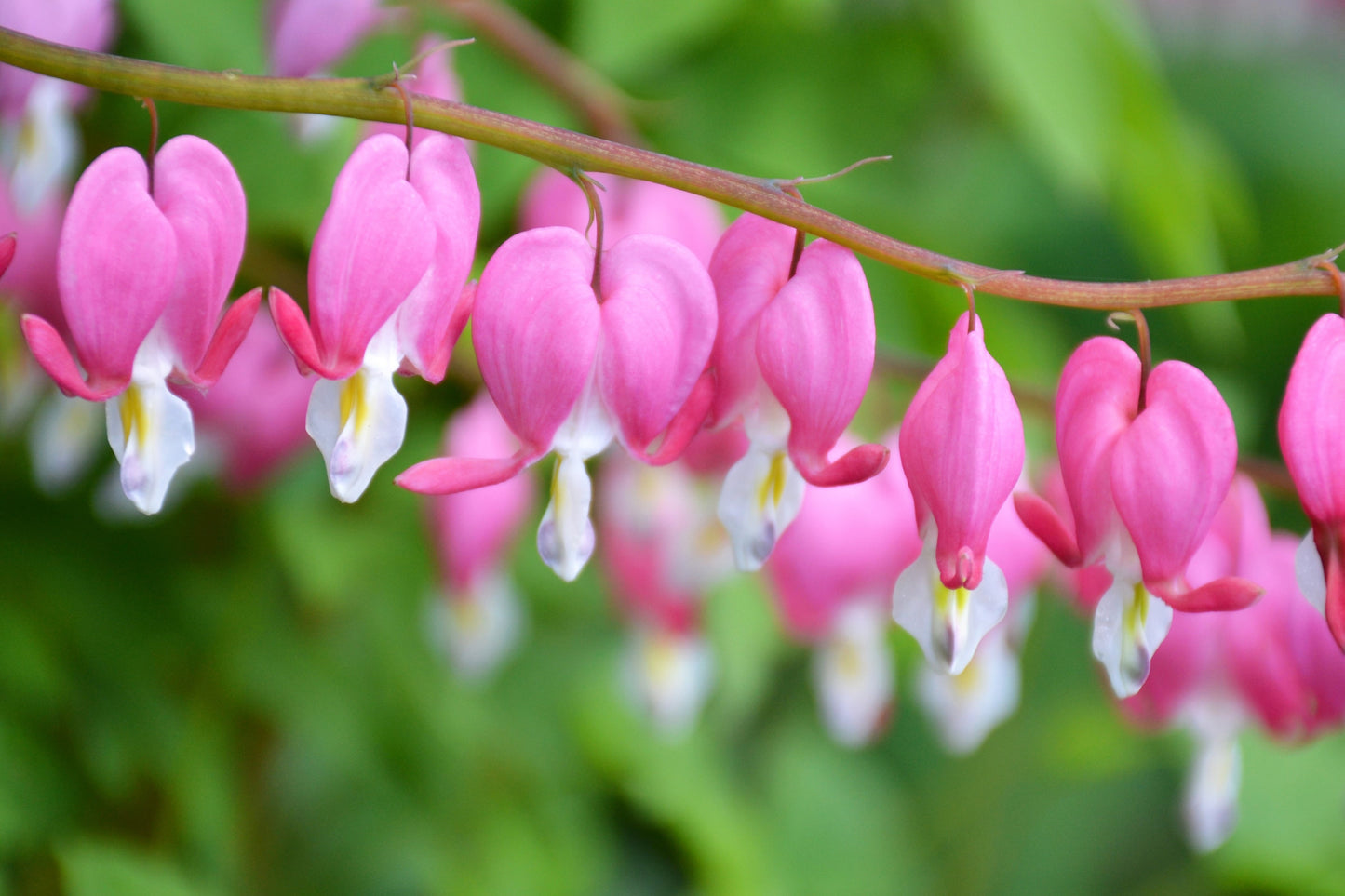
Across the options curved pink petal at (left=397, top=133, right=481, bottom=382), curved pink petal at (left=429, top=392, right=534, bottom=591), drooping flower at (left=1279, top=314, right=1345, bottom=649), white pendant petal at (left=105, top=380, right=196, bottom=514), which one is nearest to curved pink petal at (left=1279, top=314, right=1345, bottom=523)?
drooping flower at (left=1279, top=314, right=1345, bottom=649)

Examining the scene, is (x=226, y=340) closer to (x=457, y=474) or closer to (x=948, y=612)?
(x=457, y=474)

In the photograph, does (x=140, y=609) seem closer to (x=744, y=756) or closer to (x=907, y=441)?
(x=907, y=441)

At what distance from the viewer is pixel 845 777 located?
1848mm

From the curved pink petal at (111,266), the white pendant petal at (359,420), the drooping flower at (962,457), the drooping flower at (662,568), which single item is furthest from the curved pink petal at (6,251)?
the drooping flower at (662,568)

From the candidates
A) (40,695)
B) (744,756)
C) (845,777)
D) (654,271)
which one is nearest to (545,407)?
(654,271)

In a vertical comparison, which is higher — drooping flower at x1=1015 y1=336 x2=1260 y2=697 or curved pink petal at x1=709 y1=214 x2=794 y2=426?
curved pink petal at x1=709 y1=214 x2=794 y2=426

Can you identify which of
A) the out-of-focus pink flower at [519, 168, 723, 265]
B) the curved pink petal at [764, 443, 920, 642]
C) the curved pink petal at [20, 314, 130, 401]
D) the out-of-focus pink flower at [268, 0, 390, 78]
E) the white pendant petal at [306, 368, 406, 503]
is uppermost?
the out-of-focus pink flower at [268, 0, 390, 78]

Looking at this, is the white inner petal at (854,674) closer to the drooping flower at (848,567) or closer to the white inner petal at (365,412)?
the drooping flower at (848,567)

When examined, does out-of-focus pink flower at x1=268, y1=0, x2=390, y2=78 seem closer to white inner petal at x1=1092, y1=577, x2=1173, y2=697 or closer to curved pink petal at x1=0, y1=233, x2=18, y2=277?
curved pink petal at x1=0, y1=233, x2=18, y2=277

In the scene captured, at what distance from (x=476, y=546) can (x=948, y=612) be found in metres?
0.51

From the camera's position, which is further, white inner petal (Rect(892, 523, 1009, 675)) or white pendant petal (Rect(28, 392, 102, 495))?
white pendant petal (Rect(28, 392, 102, 495))

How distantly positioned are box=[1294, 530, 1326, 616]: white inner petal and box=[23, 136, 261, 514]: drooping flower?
0.44 metres

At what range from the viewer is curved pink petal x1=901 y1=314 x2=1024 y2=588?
0.46m

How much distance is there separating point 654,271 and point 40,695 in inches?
26.6
